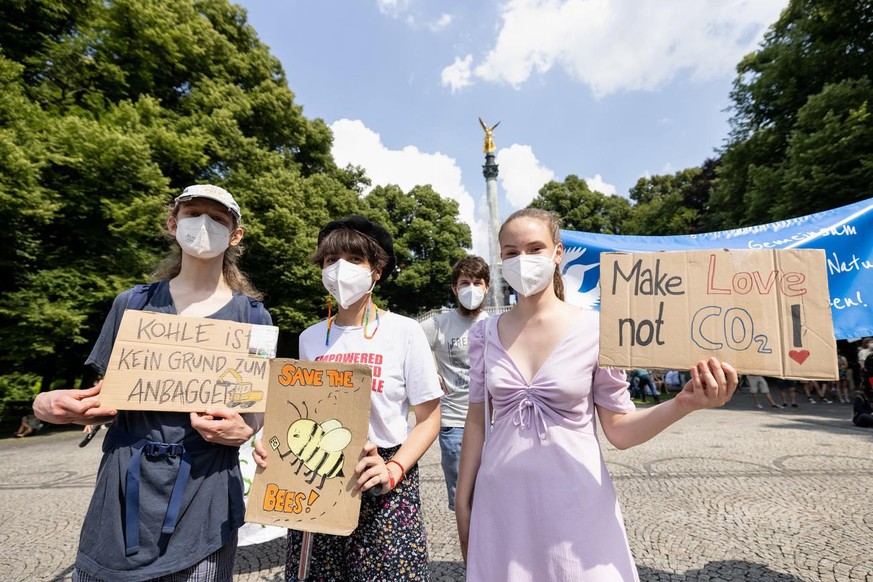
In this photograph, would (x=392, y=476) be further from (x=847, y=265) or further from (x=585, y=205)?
(x=585, y=205)

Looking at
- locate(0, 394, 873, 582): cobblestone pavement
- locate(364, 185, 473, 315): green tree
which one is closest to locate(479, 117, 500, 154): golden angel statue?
locate(364, 185, 473, 315): green tree

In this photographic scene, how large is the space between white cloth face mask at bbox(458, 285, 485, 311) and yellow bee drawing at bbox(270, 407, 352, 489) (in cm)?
241

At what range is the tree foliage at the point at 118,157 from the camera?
10984 mm

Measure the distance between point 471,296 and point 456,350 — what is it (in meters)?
0.50

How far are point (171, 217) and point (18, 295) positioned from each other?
1281cm

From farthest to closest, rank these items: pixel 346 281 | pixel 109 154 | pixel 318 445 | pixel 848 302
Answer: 1. pixel 109 154
2. pixel 848 302
3. pixel 346 281
4. pixel 318 445

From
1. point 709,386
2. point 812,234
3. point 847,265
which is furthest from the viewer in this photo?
point 812,234

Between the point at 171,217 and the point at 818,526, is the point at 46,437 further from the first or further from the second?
the point at 818,526

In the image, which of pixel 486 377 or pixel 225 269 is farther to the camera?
pixel 225 269

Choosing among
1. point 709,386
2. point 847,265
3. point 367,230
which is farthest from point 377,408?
point 847,265

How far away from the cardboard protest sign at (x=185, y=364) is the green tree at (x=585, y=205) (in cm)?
3644

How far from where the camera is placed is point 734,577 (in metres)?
3.10

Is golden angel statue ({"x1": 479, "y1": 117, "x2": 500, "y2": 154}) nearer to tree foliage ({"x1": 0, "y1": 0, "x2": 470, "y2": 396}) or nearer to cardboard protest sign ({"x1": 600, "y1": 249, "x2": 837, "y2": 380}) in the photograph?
tree foliage ({"x1": 0, "y1": 0, "x2": 470, "y2": 396})

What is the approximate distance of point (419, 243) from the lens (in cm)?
3412
